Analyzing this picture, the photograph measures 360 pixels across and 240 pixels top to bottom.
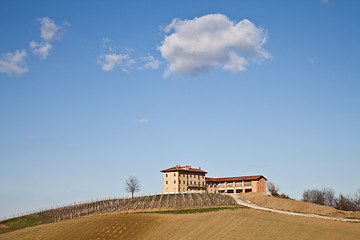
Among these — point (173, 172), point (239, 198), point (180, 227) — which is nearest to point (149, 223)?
point (180, 227)

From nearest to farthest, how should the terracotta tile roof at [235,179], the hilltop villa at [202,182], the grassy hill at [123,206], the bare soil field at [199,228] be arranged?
the bare soil field at [199,228]
the grassy hill at [123,206]
the hilltop villa at [202,182]
the terracotta tile roof at [235,179]

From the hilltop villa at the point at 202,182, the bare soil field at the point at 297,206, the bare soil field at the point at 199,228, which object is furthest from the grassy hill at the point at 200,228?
the hilltop villa at the point at 202,182

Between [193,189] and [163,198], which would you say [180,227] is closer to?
[163,198]

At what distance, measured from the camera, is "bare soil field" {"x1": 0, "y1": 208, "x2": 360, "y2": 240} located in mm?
54875

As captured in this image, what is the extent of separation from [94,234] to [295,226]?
1351 inches

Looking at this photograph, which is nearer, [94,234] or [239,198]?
[94,234]

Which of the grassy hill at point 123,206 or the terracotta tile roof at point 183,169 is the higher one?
the terracotta tile roof at point 183,169

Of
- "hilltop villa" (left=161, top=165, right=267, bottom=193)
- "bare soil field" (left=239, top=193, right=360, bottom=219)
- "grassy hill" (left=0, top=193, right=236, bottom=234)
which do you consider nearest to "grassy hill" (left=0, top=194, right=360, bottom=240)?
"bare soil field" (left=239, top=193, right=360, bottom=219)

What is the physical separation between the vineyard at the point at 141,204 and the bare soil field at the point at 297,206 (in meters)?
7.65

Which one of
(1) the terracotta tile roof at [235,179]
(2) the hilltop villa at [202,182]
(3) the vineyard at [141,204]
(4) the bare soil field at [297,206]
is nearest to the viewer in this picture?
(4) the bare soil field at [297,206]

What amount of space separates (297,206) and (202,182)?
54308 mm

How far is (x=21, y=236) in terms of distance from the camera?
67.3m

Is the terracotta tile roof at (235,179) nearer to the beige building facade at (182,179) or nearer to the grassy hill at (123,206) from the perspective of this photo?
the beige building facade at (182,179)

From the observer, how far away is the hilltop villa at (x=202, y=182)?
129m
